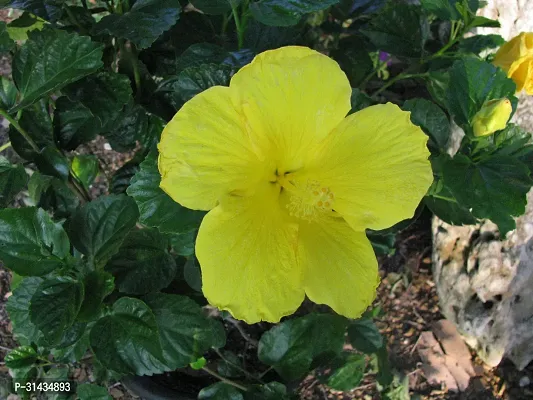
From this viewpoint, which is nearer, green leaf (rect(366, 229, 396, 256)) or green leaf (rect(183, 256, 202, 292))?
green leaf (rect(183, 256, 202, 292))

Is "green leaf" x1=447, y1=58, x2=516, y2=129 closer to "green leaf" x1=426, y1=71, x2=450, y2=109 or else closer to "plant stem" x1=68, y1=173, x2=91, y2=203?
"green leaf" x1=426, y1=71, x2=450, y2=109

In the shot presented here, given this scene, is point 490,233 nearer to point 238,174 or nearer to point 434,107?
point 434,107

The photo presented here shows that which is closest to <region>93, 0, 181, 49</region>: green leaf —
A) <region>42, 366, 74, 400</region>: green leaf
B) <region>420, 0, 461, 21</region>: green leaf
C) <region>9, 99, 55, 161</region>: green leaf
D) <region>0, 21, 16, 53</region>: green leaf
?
<region>0, 21, 16, 53</region>: green leaf

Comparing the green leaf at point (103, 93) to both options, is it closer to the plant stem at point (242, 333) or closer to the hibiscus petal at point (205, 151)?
the hibiscus petal at point (205, 151)

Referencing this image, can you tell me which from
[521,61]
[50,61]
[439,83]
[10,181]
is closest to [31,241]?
[10,181]

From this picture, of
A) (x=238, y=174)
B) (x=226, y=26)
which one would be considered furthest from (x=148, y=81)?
(x=238, y=174)

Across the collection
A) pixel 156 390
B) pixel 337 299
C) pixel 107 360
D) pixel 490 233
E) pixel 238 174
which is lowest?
pixel 156 390

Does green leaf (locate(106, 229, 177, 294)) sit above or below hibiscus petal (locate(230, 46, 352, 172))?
below

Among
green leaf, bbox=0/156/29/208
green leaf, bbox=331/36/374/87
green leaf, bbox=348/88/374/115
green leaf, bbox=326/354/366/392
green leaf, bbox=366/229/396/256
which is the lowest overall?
green leaf, bbox=326/354/366/392
